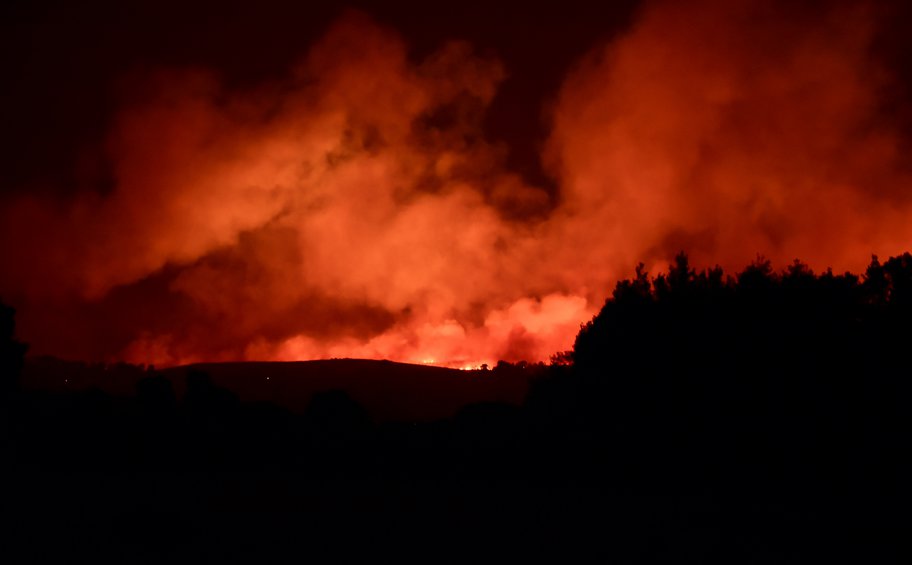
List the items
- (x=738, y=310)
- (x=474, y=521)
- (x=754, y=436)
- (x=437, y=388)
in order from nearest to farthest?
(x=474, y=521)
(x=754, y=436)
(x=738, y=310)
(x=437, y=388)

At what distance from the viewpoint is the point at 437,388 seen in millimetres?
71875

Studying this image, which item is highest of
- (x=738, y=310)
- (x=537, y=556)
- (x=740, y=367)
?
(x=738, y=310)

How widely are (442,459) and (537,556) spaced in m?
11.2

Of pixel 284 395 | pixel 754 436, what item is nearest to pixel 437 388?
pixel 284 395

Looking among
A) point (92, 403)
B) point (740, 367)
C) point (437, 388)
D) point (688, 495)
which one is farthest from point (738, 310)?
point (437, 388)

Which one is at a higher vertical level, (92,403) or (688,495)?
Result: (92,403)

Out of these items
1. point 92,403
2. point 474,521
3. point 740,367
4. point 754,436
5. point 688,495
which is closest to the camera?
point 474,521

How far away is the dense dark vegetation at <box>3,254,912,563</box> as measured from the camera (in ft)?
39.8

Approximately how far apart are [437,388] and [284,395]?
53.7 feet

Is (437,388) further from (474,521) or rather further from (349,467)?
(474,521)

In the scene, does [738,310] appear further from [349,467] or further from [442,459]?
[349,467]

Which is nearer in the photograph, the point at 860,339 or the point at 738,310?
the point at 860,339

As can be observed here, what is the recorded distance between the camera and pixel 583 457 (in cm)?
2103

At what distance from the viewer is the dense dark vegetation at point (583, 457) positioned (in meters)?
12.1
